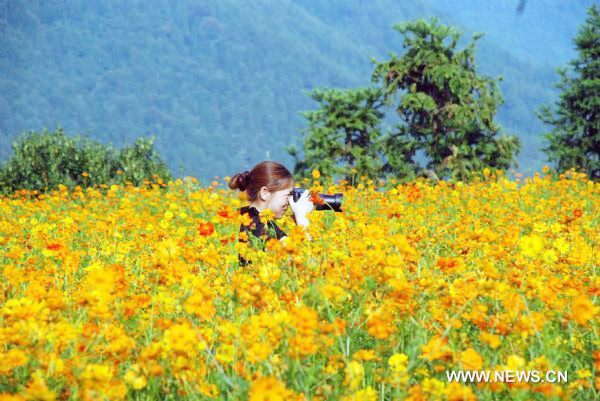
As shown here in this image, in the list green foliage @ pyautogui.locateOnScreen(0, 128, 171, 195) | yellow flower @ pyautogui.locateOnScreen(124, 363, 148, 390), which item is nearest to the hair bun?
yellow flower @ pyautogui.locateOnScreen(124, 363, 148, 390)

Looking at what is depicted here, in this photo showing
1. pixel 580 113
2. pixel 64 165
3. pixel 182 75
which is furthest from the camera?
pixel 182 75

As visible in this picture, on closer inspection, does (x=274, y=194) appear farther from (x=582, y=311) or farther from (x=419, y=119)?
(x=419, y=119)

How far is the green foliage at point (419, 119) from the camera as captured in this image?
15.2 meters

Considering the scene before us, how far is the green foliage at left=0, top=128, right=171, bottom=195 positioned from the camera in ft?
45.0

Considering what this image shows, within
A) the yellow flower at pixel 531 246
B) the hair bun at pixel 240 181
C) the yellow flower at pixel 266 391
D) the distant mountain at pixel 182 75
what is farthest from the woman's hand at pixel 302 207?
the distant mountain at pixel 182 75

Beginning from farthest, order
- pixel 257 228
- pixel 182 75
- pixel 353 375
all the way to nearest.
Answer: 1. pixel 182 75
2. pixel 257 228
3. pixel 353 375

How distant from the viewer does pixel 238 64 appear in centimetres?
15312

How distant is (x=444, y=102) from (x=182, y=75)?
129 metres

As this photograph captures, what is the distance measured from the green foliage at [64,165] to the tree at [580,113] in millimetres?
10014

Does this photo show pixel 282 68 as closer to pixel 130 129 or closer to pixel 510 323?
pixel 130 129

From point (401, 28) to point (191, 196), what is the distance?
970cm

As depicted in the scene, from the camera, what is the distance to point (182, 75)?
138250mm

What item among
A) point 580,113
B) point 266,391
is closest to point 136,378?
point 266,391

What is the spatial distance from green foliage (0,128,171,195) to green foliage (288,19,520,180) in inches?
167
